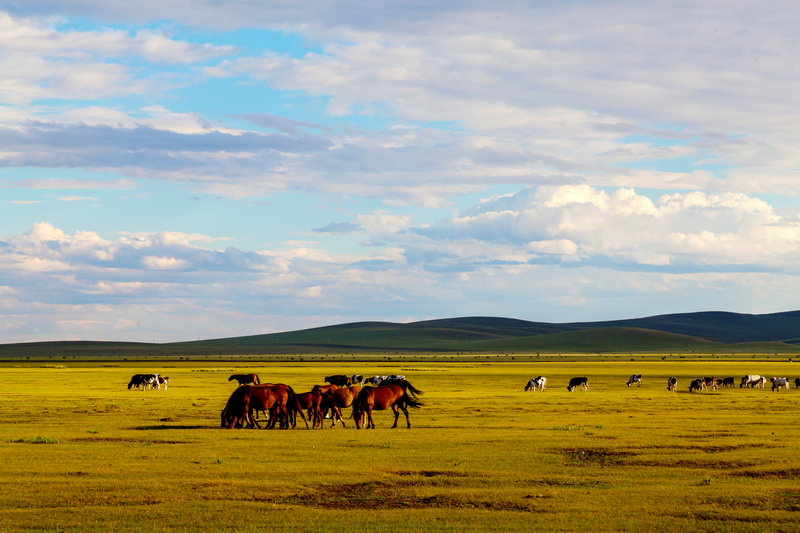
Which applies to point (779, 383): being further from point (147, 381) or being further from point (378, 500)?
point (378, 500)

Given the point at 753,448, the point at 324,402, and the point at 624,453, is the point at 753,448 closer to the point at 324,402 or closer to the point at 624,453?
the point at 624,453

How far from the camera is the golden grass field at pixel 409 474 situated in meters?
15.3

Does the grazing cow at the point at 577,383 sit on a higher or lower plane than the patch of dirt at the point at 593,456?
lower

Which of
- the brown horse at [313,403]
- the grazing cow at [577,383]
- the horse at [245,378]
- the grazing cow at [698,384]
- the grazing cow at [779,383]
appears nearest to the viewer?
the brown horse at [313,403]

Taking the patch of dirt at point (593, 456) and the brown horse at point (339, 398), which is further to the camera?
the brown horse at point (339, 398)

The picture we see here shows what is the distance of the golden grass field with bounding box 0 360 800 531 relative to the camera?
15289 mm

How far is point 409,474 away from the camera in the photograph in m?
20.4

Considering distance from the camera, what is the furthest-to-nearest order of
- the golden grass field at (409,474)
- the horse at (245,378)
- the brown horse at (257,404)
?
1. the horse at (245,378)
2. the brown horse at (257,404)
3. the golden grass field at (409,474)

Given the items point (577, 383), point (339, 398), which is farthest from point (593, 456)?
point (577, 383)

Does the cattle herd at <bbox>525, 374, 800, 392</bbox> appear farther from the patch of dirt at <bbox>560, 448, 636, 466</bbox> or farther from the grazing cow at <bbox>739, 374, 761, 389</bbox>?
the patch of dirt at <bbox>560, 448, 636, 466</bbox>

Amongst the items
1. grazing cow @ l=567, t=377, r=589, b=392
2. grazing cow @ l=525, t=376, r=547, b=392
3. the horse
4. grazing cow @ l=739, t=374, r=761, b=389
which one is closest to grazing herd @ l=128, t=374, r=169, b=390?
the horse

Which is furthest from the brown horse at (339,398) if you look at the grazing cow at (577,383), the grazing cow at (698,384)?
the grazing cow at (698,384)

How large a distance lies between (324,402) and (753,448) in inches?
599

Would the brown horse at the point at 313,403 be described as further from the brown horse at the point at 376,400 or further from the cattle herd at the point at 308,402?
the brown horse at the point at 376,400
